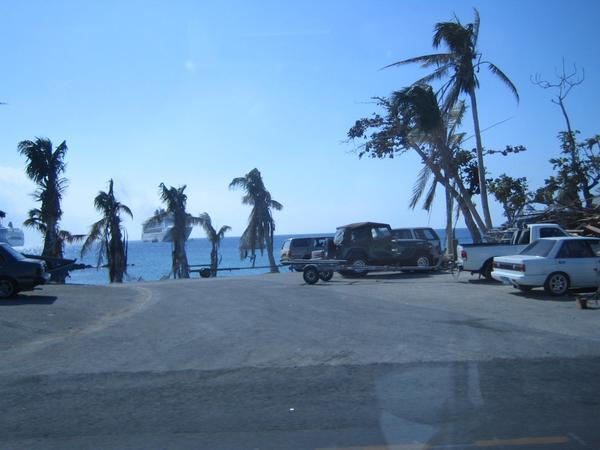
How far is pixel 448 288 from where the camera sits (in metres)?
18.3

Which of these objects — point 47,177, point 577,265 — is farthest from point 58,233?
point 577,265

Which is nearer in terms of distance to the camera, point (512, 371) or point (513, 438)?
point (513, 438)


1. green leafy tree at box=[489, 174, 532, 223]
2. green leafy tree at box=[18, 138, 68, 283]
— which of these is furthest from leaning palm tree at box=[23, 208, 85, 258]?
green leafy tree at box=[489, 174, 532, 223]

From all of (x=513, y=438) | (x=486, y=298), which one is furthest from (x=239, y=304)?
(x=513, y=438)

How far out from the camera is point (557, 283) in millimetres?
15383

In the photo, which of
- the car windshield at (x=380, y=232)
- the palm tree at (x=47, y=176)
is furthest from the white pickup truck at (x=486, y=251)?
the palm tree at (x=47, y=176)

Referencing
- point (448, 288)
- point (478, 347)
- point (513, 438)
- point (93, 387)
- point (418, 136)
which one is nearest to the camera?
Result: point (513, 438)

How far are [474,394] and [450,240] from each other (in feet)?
84.4

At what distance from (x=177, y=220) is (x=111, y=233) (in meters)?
5.62

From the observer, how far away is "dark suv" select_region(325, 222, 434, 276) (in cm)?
2342

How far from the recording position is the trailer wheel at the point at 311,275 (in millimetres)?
21891

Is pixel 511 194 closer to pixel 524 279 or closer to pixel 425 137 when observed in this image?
pixel 425 137

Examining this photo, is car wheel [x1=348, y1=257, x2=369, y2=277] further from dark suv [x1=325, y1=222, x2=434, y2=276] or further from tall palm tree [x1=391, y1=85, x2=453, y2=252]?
tall palm tree [x1=391, y1=85, x2=453, y2=252]

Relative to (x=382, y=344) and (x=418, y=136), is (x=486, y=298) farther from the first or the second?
(x=418, y=136)
